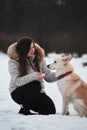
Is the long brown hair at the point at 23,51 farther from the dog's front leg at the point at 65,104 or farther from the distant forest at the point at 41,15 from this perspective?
the distant forest at the point at 41,15

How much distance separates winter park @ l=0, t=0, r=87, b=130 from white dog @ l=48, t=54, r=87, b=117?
2cm

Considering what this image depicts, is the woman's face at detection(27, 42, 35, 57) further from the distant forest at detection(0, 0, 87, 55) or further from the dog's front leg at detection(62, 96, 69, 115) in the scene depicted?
the distant forest at detection(0, 0, 87, 55)

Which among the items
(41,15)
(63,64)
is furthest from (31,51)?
(41,15)

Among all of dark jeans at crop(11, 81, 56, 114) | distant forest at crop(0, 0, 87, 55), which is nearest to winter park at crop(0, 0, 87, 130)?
distant forest at crop(0, 0, 87, 55)

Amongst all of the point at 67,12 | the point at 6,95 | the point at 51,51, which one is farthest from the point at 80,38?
the point at 67,12

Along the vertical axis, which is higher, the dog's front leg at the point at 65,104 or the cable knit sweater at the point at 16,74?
the cable knit sweater at the point at 16,74

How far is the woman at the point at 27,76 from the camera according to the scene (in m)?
5.34

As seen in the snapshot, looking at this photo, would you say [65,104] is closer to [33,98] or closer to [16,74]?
[33,98]

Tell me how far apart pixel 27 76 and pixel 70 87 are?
601 millimetres

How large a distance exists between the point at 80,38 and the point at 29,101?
11142 mm

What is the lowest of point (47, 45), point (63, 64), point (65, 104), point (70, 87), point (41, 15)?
point (65, 104)

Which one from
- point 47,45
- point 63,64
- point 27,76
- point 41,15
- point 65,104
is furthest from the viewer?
point 41,15

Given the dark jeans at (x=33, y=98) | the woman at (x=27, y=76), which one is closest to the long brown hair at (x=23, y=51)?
the woman at (x=27, y=76)

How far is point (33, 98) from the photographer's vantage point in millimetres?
5480
